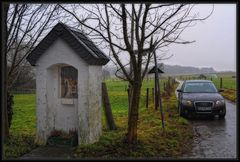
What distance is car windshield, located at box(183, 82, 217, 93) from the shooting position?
13570mm

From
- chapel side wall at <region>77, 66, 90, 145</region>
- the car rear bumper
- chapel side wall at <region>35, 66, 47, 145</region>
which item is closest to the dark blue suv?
the car rear bumper

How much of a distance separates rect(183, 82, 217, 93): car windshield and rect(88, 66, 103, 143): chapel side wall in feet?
20.9

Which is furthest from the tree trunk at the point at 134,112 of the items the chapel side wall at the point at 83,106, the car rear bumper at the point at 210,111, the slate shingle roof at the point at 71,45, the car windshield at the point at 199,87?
the car windshield at the point at 199,87

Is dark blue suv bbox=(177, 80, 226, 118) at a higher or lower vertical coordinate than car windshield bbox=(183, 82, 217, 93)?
lower

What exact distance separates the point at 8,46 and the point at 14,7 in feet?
3.86

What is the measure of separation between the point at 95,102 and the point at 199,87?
23.6ft

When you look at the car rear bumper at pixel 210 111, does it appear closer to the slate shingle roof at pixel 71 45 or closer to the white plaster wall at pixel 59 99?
the white plaster wall at pixel 59 99

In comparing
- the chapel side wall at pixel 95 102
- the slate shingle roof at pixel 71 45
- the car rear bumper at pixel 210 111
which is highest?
the slate shingle roof at pixel 71 45

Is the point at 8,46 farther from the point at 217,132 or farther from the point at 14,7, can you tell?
the point at 217,132

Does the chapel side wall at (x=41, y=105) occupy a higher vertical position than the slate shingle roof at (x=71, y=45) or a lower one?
lower

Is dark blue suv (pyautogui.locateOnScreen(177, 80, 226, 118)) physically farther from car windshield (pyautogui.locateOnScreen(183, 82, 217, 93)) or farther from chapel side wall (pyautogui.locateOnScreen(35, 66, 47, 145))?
chapel side wall (pyautogui.locateOnScreen(35, 66, 47, 145))

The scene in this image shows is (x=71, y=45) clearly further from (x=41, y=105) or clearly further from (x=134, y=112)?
(x=134, y=112)

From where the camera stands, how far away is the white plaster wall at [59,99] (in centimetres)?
774

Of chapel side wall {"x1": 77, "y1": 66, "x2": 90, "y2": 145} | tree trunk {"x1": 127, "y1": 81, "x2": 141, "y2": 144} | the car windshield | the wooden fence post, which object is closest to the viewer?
tree trunk {"x1": 127, "y1": 81, "x2": 141, "y2": 144}
